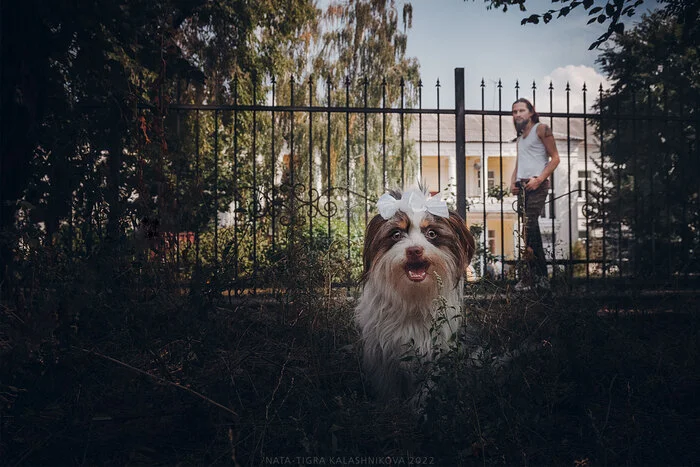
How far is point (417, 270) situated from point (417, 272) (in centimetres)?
1

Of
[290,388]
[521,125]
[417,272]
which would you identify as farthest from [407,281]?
[521,125]

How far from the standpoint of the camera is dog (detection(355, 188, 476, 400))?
329cm

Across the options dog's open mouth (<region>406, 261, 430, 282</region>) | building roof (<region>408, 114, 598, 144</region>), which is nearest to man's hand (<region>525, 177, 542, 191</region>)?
dog's open mouth (<region>406, 261, 430, 282</region>)

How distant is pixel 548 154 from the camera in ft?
22.3

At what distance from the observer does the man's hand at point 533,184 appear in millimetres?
6672

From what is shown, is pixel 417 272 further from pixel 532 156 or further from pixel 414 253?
pixel 532 156

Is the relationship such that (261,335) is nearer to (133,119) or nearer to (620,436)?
(133,119)

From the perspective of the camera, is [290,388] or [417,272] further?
[417,272]

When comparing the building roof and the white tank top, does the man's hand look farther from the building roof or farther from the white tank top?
the building roof

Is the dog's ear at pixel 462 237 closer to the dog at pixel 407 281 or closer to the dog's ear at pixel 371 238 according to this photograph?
the dog at pixel 407 281

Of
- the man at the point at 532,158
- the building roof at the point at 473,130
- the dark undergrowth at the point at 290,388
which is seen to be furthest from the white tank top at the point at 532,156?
the building roof at the point at 473,130

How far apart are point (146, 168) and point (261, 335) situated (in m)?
1.61

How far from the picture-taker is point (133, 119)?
4.20 m

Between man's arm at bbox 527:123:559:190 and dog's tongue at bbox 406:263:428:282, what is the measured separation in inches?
152
